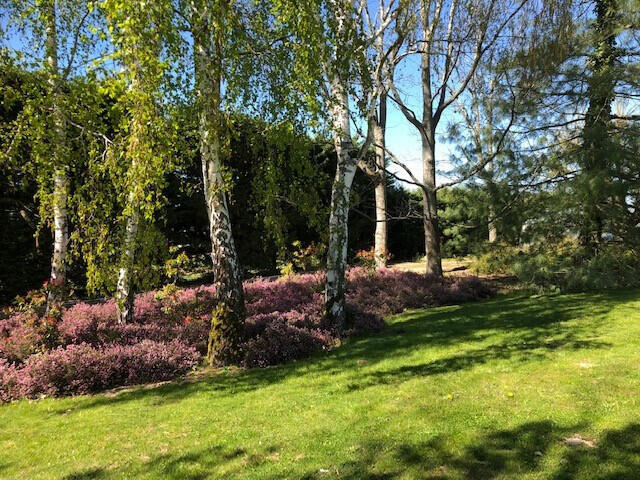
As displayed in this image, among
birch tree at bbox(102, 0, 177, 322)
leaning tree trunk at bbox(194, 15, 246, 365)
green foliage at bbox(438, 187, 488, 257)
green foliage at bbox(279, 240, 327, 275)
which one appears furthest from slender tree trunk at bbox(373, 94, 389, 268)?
birch tree at bbox(102, 0, 177, 322)

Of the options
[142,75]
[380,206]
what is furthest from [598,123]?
[142,75]

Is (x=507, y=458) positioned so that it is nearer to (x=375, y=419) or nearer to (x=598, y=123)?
(x=375, y=419)

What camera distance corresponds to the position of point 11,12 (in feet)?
22.9

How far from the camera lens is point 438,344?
6.82 m

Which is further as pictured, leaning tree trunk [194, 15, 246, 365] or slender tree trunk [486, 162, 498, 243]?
slender tree trunk [486, 162, 498, 243]

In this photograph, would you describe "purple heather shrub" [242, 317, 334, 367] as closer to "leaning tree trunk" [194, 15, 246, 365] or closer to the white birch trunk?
"leaning tree trunk" [194, 15, 246, 365]

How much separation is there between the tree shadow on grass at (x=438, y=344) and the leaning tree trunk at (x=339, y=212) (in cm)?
73

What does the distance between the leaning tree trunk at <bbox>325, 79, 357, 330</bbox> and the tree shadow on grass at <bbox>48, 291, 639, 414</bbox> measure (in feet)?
2.39

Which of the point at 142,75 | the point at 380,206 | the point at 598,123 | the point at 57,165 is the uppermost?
the point at 598,123

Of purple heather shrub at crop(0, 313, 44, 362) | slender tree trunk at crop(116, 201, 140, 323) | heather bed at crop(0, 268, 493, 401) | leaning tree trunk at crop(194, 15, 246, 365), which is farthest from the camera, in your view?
slender tree trunk at crop(116, 201, 140, 323)

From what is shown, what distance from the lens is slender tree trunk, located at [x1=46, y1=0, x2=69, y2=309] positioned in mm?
5516

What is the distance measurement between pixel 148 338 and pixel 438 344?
4.73 metres

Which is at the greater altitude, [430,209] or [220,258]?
[430,209]

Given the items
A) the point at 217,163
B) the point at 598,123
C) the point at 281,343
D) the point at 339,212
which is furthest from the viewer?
the point at 598,123
